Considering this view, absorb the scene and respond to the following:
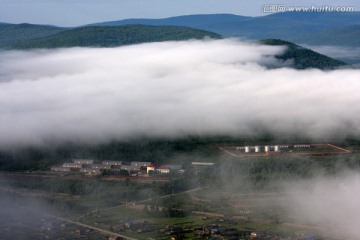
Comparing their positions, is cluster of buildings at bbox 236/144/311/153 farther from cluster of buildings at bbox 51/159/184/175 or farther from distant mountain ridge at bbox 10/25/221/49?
distant mountain ridge at bbox 10/25/221/49

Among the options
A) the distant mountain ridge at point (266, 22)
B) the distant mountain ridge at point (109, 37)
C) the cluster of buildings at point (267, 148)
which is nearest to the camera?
the cluster of buildings at point (267, 148)

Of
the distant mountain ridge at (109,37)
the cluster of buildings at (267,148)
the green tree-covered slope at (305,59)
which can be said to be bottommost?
the cluster of buildings at (267,148)

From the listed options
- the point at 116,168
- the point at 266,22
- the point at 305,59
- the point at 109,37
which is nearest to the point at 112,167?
the point at 116,168

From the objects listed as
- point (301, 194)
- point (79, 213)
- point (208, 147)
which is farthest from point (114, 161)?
point (301, 194)

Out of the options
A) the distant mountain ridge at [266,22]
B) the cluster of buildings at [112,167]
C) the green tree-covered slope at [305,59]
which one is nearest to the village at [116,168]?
the cluster of buildings at [112,167]

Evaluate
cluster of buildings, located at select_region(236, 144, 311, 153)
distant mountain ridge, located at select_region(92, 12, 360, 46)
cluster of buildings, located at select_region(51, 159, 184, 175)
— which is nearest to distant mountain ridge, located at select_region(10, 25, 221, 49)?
cluster of buildings, located at select_region(51, 159, 184, 175)

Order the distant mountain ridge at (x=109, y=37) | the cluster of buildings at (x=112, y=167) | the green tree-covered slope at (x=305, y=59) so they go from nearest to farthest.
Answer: the cluster of buildings at (x=112, y=167), the green tree-covered slope at (x=305, y=59), the distant mountain ridge at (x=109, y=37)

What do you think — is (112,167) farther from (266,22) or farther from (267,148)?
(266,22)

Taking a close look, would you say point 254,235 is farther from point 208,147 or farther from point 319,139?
point 319,139

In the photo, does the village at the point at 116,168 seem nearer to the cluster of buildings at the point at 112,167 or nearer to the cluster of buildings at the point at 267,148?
the cluster of buildings at the point at 112,167
